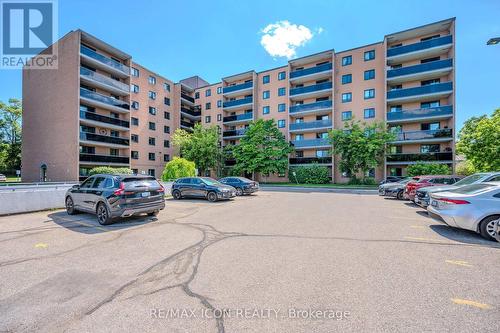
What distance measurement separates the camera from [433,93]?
90.8ft

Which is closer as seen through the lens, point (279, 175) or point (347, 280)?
point (347, 280)

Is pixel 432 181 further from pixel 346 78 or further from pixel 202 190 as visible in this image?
pixel 346 78

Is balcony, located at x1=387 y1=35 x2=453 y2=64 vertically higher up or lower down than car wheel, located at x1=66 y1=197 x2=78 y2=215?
higher up

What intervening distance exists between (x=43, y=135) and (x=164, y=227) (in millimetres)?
34567

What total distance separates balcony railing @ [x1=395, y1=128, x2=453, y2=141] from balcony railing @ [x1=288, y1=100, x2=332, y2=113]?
34.7 ft

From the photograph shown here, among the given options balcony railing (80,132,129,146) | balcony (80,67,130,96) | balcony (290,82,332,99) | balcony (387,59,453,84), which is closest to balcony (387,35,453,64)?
balcony (387,59,453,84)

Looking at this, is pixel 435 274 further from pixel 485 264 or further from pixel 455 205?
pixel 455 205

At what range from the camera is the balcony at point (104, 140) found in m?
27.5

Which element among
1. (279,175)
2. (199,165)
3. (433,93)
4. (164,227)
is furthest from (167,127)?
(433,93)

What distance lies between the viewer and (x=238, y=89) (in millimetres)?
41781

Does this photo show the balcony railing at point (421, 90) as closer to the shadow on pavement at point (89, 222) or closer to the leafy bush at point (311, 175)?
the leafy bush at point (311, 175)

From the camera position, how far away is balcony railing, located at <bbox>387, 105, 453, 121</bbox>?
2728 centimetres

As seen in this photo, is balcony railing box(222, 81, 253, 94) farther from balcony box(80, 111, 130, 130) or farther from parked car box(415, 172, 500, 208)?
parked car box(415, 172, 500, 208)

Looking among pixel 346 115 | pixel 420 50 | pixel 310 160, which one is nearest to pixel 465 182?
pixel 310 160
